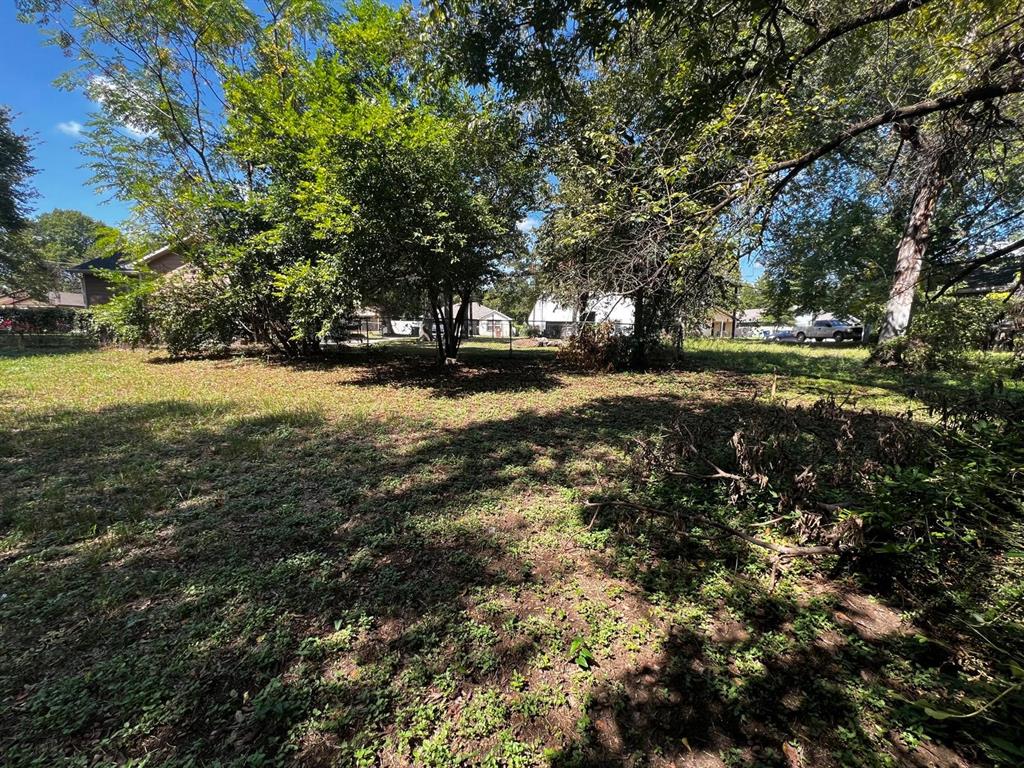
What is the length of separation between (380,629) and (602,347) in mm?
10372

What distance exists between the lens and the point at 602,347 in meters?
11.8

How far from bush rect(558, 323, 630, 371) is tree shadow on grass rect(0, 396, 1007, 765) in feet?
26.5

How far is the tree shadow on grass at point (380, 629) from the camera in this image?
1.68m

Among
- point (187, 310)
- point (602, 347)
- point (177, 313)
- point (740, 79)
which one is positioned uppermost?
point (740, 79)

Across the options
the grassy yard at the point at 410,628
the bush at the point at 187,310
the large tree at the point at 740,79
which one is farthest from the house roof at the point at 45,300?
the large tree at the point at 740,79

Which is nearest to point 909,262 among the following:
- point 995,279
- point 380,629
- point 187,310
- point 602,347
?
point 995,279

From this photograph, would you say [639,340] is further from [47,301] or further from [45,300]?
[47,301]

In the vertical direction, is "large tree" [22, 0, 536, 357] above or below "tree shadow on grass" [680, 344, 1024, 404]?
above

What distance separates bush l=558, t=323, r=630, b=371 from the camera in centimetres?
1167

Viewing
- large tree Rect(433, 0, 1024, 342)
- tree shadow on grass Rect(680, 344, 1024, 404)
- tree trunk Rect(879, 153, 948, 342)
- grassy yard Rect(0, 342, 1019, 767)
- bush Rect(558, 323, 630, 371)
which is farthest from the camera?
bush Rect(558, 323, 630, 371)

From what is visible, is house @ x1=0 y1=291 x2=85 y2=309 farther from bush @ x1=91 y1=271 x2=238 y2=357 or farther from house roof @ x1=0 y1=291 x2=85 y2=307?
bush @ x1=91 y1=271 x2=238 y2=357

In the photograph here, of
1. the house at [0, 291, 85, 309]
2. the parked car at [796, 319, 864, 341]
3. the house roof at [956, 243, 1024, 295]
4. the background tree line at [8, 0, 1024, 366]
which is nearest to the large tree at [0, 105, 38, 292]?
the house at [0, 291, 85, 309]

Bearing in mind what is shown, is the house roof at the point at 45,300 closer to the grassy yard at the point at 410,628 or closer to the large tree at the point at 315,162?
the large tree at the point at 315,162

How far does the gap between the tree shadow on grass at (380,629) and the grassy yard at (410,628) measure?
0.01m
